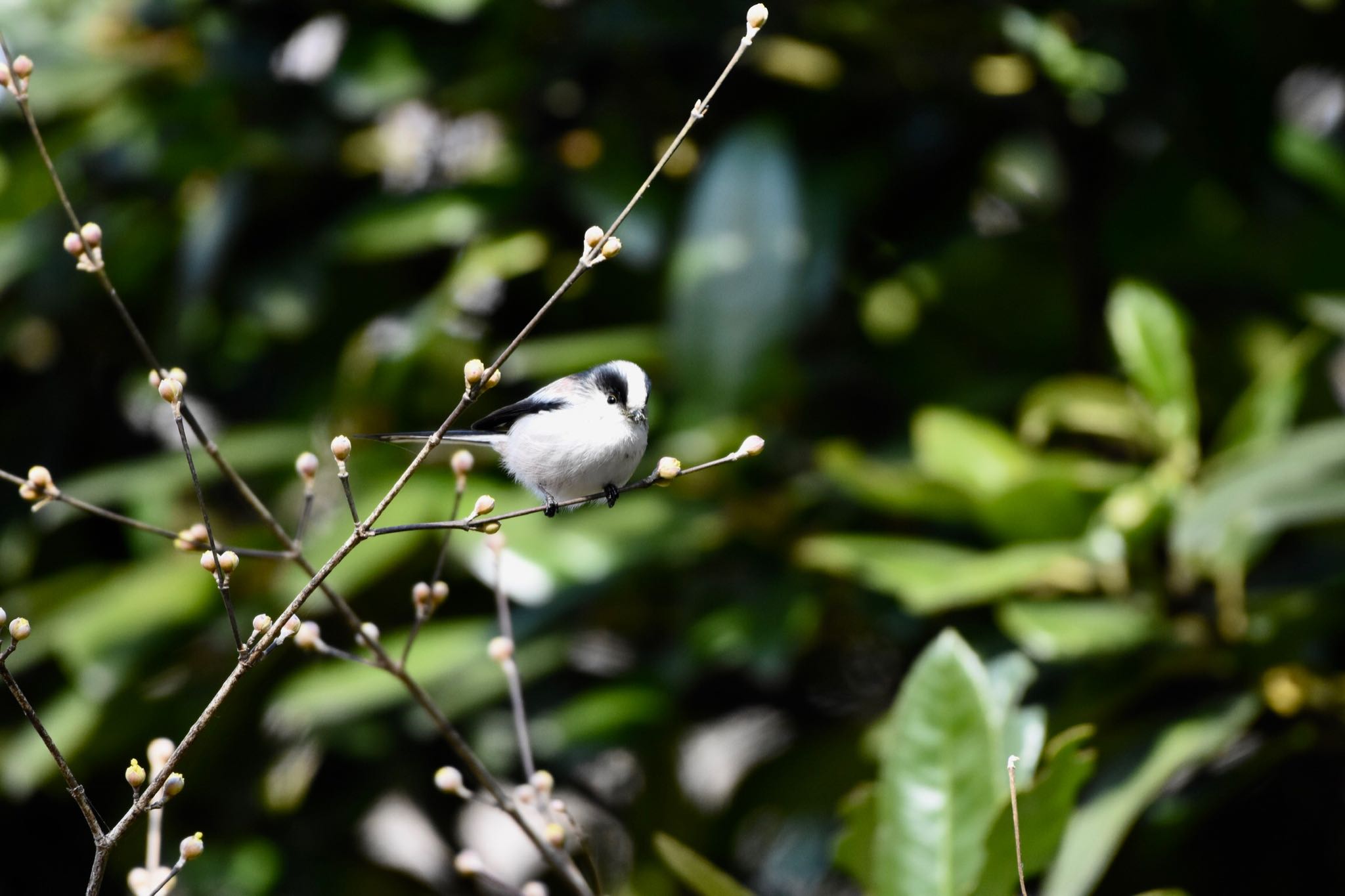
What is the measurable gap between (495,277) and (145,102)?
2.38 ft

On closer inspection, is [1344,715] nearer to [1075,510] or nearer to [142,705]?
[1075,510]

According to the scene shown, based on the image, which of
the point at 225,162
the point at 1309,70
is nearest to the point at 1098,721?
the point at 1309,70

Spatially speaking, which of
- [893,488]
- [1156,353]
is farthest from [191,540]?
[1156,353]

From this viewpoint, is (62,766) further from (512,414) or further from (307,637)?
(512,414)

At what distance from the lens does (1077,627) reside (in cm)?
133

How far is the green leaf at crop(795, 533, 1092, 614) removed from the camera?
1.32 meters

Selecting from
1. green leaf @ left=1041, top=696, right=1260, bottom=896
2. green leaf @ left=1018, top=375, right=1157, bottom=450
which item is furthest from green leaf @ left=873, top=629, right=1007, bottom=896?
green leaf @ left=1018, top=375, right=1157, bottom=450

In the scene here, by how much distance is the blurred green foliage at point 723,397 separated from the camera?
1.48 m

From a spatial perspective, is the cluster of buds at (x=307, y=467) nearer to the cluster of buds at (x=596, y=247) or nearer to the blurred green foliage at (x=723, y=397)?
the cluster of buds at (x=596, y=247)

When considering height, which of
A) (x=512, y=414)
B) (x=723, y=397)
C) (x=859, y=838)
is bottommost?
(x=859, y=838)

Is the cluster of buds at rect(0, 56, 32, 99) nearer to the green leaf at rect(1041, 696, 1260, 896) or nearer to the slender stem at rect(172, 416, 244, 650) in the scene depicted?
the slender stem at rect(172, 416, 244, 650)

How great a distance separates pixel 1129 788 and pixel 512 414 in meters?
0.81

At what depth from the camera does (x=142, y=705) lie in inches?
67.6

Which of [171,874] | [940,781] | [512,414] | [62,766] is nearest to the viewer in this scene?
[62,766]
